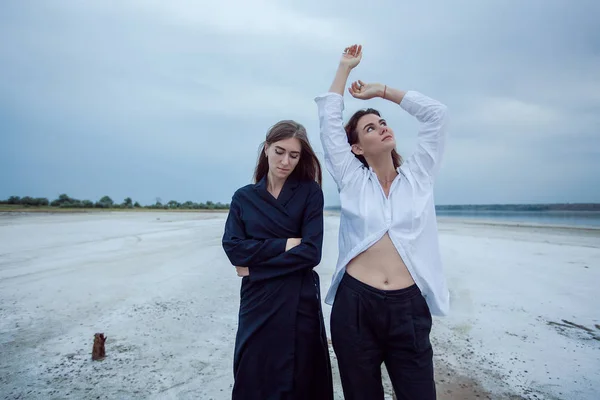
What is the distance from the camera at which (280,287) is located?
224 cm

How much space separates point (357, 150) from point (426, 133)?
0.44 meters

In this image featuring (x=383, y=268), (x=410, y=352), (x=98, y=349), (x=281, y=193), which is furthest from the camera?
(x=98, y=349)

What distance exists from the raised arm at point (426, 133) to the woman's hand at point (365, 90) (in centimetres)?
17

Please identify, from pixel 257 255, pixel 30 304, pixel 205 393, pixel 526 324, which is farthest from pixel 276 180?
pixel 30 304

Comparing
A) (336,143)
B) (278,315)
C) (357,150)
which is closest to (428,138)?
(357,150)

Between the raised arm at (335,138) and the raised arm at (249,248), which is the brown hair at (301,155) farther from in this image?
the raised arm at (249,248)

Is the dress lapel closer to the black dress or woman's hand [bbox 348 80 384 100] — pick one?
the black dress

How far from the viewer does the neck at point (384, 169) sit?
2352 millimetres

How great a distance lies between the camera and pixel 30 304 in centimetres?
499

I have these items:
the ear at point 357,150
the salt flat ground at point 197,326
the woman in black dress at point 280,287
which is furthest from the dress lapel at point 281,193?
the salt flat ground at point 197,326

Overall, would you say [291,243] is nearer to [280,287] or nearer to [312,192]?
[280,287]

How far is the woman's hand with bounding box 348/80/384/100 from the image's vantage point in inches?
98.4

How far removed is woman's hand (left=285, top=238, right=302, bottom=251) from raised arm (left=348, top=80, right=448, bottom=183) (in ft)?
2.71

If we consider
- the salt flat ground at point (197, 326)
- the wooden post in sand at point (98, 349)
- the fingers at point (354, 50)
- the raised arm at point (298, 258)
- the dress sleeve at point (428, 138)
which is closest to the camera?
the raised arm at point (298, 258)
